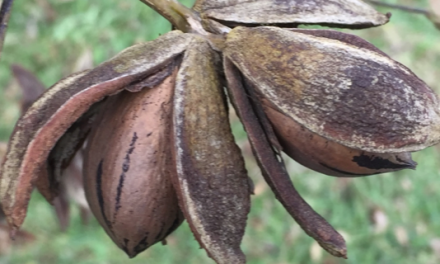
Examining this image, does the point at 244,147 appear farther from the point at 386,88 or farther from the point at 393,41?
the point at 386,88

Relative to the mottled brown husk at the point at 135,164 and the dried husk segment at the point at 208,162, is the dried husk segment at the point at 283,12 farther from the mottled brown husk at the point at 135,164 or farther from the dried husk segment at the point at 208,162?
the mottled brown husk at the point at 135,164

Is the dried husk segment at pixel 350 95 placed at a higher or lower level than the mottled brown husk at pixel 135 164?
higher

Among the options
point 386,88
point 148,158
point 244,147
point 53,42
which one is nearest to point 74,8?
point 53,42

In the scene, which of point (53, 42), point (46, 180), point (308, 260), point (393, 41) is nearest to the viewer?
point (46, 180)

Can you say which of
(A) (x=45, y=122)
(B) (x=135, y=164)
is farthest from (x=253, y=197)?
(A) (x=45, y=122)

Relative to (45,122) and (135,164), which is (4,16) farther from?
(135,164)

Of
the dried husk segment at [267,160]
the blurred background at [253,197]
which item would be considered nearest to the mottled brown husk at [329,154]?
the dried husk segment at [267,160]
